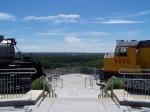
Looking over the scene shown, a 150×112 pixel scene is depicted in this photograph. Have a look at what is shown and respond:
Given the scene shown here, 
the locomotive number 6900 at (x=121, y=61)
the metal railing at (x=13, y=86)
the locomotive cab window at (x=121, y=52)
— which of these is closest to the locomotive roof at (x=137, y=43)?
the locomotive cab window at (x=121, y=52)

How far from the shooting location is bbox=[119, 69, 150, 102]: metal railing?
28.0 feet

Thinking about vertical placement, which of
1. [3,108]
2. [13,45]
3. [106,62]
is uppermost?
[13,45]

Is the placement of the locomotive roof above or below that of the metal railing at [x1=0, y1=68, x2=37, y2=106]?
above

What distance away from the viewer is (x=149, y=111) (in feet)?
22.5

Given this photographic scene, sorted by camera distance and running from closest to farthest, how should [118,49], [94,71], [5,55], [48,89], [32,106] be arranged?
[32,106], [48,89], [5,55], [118,49], [94,71]

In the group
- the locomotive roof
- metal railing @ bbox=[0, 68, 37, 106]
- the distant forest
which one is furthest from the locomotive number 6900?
metal railing @ bbox=[0, 68, 37, 106]

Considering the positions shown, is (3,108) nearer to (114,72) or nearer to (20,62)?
(20,62)

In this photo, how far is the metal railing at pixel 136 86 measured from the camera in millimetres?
8533

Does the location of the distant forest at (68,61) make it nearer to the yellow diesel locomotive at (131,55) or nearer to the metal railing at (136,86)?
the yellow diesel locomotive at (131,55)

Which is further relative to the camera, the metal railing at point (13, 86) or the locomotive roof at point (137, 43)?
the locomotive roof at point (137, 43)

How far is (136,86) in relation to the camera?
1295cm

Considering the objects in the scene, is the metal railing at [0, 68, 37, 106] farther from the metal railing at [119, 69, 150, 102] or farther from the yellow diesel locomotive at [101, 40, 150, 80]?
the yellow diesel locomotive at [101, 40, 150, 80]

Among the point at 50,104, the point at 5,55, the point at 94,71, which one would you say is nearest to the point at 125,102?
→ the point at 50,104

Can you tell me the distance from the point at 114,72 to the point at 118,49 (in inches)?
72.1
